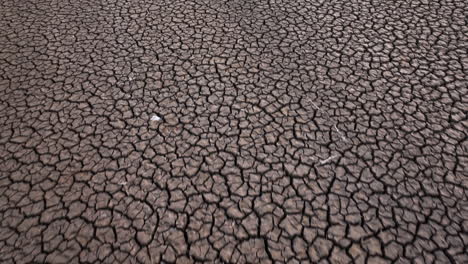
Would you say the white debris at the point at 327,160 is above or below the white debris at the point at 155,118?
above

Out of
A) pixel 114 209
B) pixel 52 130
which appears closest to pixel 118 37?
pixel 52 130

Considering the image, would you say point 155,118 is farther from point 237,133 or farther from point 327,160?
point 327,160

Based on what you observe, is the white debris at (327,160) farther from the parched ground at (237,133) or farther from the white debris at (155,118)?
the white debris at (155,118)

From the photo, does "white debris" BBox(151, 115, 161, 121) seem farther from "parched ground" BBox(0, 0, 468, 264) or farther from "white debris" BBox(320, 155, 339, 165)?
"white debris" BBox(320, 155, 339, 165)

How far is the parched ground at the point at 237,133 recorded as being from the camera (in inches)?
44.9

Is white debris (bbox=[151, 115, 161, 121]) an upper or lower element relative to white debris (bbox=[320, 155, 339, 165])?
lower

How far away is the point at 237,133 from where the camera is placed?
1.48m

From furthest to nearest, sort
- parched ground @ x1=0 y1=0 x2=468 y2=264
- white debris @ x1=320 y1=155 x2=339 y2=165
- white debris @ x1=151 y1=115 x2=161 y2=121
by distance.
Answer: white debris @ x1=151 y1=115 x2=161 y2=121
white debris @ x1=320 y1=155 x2=339 y2=165
parched ground @ x1=0 y1=0 x2=468 y2=264

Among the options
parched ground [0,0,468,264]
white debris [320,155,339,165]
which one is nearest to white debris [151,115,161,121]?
parched ground [0,0,468,264]

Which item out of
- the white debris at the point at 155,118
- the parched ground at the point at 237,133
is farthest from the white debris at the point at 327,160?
the white debris at the point at 155,118

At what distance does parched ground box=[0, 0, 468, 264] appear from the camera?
1.14 metres

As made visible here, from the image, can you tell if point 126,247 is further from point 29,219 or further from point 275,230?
point 275,230

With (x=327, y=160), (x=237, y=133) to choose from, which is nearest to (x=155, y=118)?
(x=237, y=133)

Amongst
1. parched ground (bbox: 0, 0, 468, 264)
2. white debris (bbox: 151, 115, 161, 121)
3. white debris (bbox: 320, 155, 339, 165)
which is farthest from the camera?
white debris (bbox: 151, 115, 161, 121)
